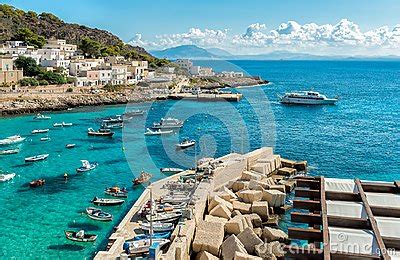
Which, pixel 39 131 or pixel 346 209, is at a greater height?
pixel 346 209

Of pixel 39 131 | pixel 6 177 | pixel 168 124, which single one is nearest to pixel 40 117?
pixel 39 131

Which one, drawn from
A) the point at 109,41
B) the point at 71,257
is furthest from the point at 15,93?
the point at 109,41

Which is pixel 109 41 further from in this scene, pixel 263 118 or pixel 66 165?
pixel 66 165

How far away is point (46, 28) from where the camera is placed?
349ft

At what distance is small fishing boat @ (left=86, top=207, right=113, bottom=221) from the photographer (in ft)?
60.9

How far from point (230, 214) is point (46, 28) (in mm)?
102598

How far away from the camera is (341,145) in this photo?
35906 millimetres

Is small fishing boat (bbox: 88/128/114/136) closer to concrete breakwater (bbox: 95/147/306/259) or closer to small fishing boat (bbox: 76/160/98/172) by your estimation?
small fishing boat (bbox: 76/160/98/172)

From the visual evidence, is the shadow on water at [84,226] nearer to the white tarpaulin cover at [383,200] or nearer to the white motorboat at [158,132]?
the white tarpaulin cover at [383,200]

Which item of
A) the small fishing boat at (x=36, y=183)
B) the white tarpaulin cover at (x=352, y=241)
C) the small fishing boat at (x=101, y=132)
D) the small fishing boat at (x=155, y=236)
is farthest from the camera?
the small fishing boat at (x=101, y=132)

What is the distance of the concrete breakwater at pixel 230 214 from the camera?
13.8 m

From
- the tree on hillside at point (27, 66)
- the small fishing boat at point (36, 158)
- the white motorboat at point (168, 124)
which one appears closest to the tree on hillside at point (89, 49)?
the tree on hillside at point (27, 66)

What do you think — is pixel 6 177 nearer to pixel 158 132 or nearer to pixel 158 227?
pixel 158 227

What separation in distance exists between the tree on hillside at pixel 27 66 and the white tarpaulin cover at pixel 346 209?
6341cm
